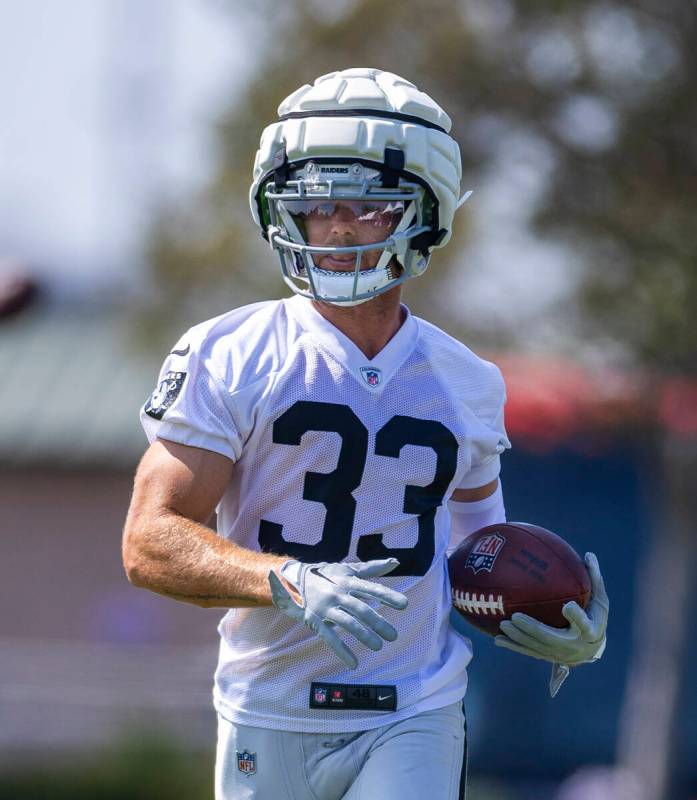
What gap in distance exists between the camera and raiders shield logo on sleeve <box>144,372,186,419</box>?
3.71 metres

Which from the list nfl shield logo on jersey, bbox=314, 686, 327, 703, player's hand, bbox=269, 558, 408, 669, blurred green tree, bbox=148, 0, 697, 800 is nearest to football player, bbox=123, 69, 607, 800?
nfl shield logo on jersey, bbox=314, 686, 327, 703

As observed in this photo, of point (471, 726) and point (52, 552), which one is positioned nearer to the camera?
point (471, 726)

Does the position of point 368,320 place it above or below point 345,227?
below

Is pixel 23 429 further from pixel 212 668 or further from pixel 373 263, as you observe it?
pixel 373 263

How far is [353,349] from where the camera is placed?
3918 millimetres

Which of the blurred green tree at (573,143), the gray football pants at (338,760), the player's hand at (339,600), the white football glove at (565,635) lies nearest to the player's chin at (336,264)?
the player's hand at (339,600)

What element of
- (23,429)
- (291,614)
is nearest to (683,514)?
(23,429)

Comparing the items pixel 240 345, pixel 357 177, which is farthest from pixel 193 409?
pixel 357 177

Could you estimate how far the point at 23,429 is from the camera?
15.9m

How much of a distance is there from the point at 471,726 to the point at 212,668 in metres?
2.16

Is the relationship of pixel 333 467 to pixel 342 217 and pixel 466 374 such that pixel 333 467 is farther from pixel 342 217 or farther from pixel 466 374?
pixel 342 217

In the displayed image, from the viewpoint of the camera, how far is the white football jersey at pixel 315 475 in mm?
3744

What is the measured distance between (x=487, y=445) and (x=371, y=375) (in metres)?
A: 0.40

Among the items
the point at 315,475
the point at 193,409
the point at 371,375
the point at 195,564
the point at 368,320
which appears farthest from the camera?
the point at 368,320
